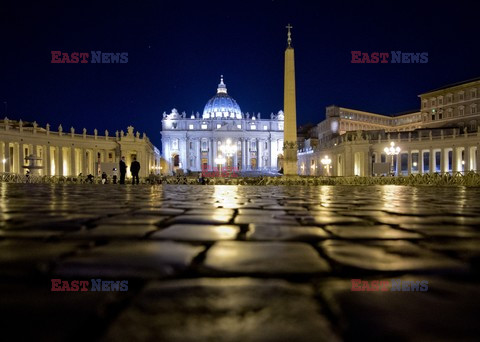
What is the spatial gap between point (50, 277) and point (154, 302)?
769 mm

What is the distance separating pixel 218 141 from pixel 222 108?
16.9 m

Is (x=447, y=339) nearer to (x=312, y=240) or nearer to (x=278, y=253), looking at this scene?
(x=278, y=253)

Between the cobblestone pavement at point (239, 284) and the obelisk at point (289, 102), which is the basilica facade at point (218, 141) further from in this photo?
the cobblestone pavement at point (239, 284)

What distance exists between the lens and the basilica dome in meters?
123

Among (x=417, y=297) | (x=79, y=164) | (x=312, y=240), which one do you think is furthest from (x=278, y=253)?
(x=79, y=164)

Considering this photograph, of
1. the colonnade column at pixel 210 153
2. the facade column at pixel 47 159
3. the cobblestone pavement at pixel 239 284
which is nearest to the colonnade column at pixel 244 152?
the colonnade column at pixel 210 153

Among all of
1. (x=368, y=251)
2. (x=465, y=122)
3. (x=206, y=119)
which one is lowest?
(x=368, y=251)

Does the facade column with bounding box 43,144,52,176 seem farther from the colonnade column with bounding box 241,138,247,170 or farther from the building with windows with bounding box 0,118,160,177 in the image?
the colonnade column with bounding box 241,138,247,170

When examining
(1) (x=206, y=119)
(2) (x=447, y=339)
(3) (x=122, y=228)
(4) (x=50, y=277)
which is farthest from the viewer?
(1) (x=206, y=119)

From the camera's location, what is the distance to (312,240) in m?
3.19

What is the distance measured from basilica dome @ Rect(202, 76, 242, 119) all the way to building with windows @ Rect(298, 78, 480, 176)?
4103 cm

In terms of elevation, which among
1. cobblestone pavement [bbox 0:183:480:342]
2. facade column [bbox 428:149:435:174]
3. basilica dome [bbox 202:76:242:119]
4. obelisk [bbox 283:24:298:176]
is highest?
basilica dome [bbox 202:76:242:119]

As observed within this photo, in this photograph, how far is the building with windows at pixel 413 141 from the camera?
47000 mm

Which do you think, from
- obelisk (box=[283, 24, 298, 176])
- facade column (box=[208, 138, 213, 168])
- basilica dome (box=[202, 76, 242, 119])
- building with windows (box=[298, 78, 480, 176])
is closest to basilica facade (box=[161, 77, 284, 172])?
facade column (box=[208, 138, 213, 168])
